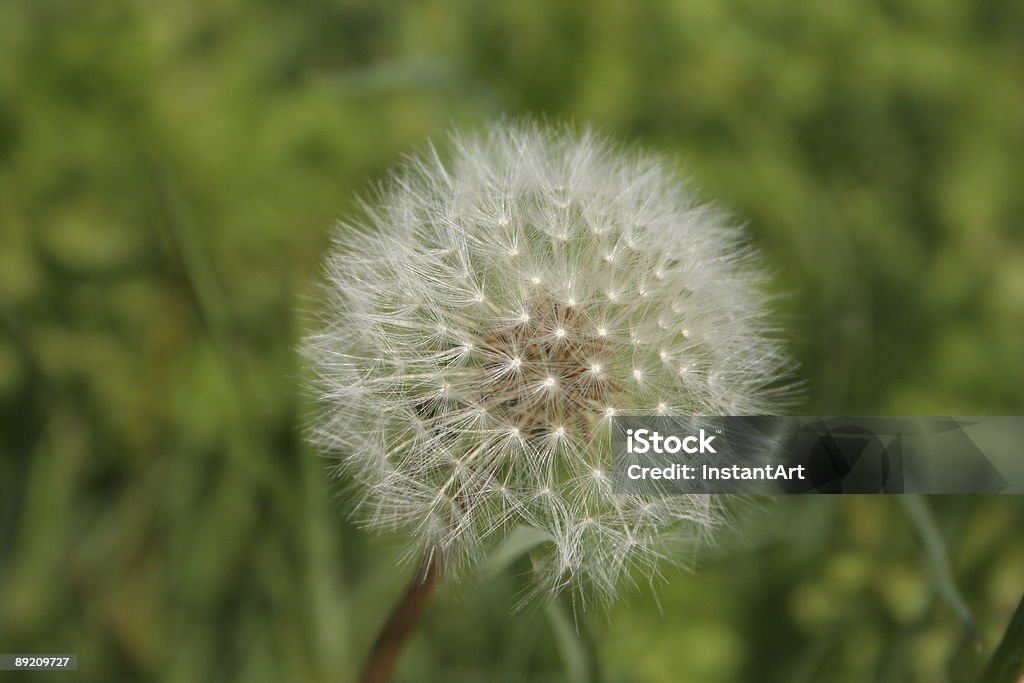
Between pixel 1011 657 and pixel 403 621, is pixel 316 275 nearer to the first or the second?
pixel 403 621

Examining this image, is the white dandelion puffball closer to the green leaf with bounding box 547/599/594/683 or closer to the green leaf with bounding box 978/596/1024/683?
the green leaf with bounding box 547/599/594/683

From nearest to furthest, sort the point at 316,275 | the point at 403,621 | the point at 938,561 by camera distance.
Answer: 1. the point at 403,621
2. the point at 938,561
3. the point at 316,275

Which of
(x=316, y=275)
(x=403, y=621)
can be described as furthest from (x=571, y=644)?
(x=316, y=275)

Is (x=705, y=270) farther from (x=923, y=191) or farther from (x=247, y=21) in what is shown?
(x=247, y=21)

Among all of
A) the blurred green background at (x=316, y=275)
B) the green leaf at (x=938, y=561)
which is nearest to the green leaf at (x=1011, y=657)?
the green leaf at (x=938, y=561)

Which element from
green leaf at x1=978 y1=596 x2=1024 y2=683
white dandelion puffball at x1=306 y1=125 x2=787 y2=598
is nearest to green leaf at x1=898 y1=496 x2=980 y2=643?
green leaf at x1=978 y1=596 x2=1024 y2=683

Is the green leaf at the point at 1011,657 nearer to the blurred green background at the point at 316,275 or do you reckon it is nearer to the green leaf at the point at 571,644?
the green leaf at the point at 571,644
